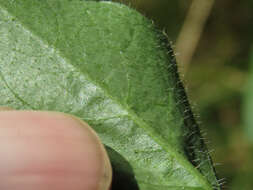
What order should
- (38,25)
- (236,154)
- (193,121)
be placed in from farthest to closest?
1. (236,154)
2. (193,121)
3. (38,25)

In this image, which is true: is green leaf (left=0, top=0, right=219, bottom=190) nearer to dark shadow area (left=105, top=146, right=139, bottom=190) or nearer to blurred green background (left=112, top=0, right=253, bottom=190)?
dark shadow area (left=105, top=146, right=139, bottom=190)

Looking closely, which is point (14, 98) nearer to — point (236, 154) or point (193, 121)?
point (193, 121)

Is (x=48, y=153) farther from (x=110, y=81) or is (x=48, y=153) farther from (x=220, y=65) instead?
(x=220, y=65)

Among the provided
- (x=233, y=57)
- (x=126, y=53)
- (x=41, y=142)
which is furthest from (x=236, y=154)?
(x=41, y=142)

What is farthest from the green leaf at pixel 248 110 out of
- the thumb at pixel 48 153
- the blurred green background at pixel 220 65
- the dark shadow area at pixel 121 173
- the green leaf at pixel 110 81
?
the thumb at pixel 48 153

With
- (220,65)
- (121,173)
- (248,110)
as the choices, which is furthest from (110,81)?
(220,65)

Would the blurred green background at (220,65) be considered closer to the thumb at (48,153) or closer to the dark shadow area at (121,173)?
the dark shadow area at (121,173)
